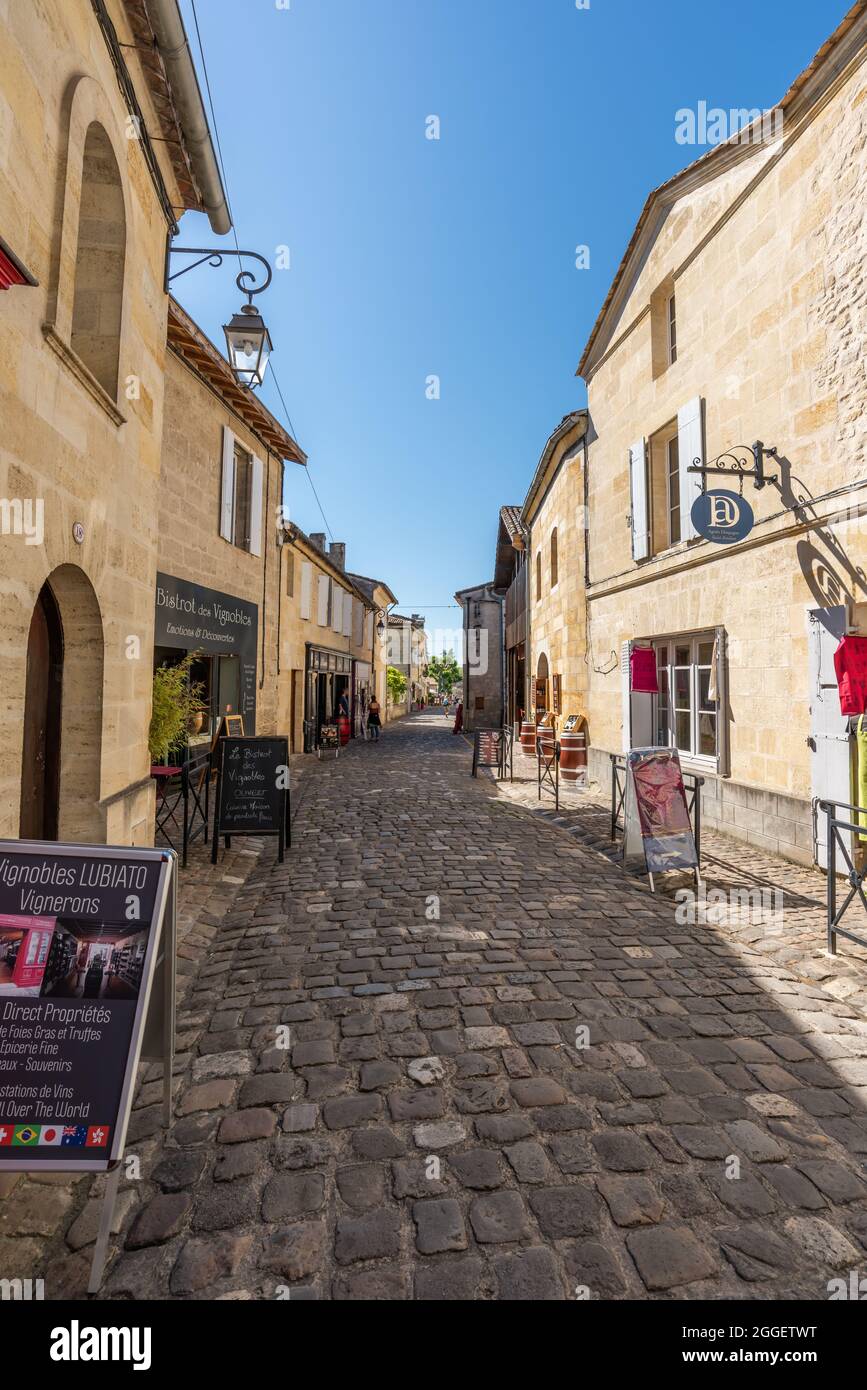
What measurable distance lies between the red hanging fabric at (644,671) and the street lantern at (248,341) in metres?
6.37

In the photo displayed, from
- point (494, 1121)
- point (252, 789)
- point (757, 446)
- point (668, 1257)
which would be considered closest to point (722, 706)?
point (757, 446)

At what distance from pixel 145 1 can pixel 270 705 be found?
10.2m

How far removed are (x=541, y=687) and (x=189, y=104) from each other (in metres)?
12.7

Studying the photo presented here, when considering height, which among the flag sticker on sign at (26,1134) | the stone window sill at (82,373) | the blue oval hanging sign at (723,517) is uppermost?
the blue oval hanging sign at (723,517)

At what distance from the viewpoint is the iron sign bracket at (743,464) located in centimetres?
649

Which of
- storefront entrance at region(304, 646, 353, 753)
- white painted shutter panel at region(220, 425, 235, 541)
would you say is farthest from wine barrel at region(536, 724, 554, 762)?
white painted shutter panel at region(220, 425, 235, 541)

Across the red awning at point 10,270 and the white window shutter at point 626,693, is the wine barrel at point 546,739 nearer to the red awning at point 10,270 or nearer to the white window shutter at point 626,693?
the white window shutter at point 626,693

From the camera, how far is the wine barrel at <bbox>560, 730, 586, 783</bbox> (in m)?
11.4

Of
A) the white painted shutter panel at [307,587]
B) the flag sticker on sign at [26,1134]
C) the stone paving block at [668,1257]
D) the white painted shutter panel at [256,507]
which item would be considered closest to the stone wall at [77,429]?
the flag sticker on sign at [26,1134]

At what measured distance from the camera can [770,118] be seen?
6.49 m

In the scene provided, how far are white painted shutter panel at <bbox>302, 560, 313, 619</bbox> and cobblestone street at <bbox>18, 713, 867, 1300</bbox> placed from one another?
459 inches

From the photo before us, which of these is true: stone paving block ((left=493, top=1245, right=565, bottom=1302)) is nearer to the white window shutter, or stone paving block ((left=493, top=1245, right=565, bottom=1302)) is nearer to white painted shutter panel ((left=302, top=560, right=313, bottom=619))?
the white window shutter
